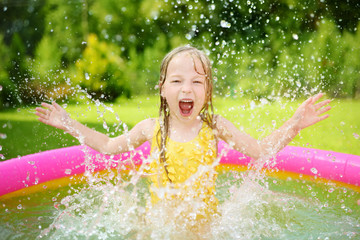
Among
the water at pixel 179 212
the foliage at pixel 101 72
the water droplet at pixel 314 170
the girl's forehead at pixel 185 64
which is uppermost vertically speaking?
the foliage at pixel 101 72

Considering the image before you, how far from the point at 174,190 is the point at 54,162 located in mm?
1485

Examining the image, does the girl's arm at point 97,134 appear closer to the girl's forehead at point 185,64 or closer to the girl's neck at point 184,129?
the girl's neck at point 184,129

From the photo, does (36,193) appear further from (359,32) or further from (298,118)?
(359,32)

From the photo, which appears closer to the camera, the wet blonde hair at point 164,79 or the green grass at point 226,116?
the wet blonde hair at point 164,79

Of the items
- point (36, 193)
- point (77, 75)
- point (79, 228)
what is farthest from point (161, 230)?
point (77, 75)

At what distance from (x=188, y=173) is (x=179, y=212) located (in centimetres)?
22

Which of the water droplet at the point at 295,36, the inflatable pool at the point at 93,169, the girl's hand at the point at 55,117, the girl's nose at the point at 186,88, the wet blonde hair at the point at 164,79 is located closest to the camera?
the girl's nose at the point at 186,88

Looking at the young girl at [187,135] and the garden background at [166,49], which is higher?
the garden background at [166,49]

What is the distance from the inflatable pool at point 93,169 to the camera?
118 inches

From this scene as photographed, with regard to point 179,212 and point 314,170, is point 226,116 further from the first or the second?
point 179,212

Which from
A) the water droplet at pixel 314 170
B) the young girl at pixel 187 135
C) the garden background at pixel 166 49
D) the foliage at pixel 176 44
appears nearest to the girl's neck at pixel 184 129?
the young girl at pixel 187 135

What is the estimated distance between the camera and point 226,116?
6.91m

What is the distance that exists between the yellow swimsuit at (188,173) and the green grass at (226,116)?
1.58 meters

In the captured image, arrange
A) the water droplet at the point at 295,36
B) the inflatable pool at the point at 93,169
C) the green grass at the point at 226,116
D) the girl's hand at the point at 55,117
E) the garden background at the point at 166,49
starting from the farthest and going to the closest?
the water droplet at the point at 295,36, the garden background at the point at 166,49, the green grass at the point at 226,116, the inflatable pool at the point at 93,169, the girl's hand at the point at 55,117
